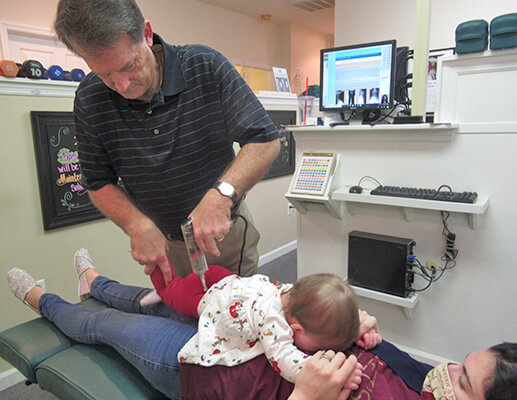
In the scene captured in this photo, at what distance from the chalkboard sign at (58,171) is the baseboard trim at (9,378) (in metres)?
0.84

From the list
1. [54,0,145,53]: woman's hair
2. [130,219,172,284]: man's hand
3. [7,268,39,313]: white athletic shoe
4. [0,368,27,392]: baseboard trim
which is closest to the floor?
[0,368,27,392]: baseboard trim

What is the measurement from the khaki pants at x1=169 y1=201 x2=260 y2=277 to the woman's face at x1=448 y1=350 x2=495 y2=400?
86 cm

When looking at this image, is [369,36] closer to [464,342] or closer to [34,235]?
[464,342]

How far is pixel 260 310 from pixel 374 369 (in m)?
0.36

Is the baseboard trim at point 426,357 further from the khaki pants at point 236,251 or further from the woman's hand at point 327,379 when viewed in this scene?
the woman's hand at point 327,379

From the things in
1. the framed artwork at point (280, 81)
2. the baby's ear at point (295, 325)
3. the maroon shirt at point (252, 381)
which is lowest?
the maroon shirt at point (252, 381)

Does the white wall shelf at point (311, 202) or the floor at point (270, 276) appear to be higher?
the white wall shelf at point (311, 202)

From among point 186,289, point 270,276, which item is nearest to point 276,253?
point 270,276

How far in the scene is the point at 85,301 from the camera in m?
1.70

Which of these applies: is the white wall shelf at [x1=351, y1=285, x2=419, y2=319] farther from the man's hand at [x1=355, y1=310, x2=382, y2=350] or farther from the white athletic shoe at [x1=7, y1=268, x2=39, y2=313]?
the white athletic shoe at [x1=7, y1=268, x2=39, y2=313]

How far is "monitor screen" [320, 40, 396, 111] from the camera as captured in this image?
2.02 m

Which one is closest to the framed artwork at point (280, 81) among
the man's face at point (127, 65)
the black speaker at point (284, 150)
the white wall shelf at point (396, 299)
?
the black speaker at point (284, 150)

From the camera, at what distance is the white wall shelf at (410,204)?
171cm

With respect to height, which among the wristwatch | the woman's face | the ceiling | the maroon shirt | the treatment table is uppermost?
the ceiling
